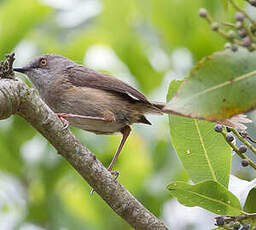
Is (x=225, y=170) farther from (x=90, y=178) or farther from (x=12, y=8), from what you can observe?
(x=12, y=8)

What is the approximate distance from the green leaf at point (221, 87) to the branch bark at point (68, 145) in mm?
1319

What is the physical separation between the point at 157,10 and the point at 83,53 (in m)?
1.01

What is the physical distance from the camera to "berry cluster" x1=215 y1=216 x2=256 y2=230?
2.76 metres

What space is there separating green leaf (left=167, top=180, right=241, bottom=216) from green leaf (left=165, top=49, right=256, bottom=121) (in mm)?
937

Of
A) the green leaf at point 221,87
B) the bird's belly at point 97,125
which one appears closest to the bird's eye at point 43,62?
the bird's belly at point 97,125

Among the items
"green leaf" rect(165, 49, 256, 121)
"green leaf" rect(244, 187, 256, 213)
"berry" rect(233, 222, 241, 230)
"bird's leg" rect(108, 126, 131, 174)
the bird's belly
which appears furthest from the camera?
"bird's leg" rect(108, 126, 131, 174)

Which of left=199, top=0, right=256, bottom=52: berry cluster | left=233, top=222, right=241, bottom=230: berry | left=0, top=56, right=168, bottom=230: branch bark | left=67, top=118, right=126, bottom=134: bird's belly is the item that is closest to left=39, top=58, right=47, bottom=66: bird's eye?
left=67, top=118, right=126, bottom=134: bird's belly

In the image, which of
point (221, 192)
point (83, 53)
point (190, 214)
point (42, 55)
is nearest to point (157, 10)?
point (83, 53)

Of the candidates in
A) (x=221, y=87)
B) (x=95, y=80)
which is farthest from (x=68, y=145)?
(x=95, y=80)

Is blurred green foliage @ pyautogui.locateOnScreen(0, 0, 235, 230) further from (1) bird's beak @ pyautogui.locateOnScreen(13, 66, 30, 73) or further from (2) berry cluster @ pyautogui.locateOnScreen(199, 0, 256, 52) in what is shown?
(2) berry cluster @ pyautogui.locateOnScreen(199, 0, 256, 52)

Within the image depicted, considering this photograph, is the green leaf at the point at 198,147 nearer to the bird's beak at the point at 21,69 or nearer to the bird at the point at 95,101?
the bird at the point at 95,101

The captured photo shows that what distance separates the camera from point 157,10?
5.39 m

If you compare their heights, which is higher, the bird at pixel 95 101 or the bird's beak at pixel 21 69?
the bird's beak at pixel 21 69

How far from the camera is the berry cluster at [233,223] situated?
9.04ft
